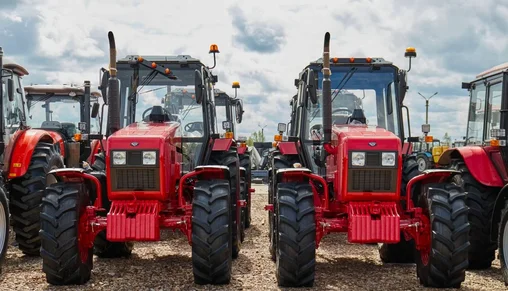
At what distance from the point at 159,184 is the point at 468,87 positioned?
4.72 meters

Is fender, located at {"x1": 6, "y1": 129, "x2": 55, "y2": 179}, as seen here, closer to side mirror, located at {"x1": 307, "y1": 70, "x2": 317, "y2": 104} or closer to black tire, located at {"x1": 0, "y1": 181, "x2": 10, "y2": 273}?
black tire, located at {"x1": 0, "y1": 181, "x2": 10, "y2": 273}

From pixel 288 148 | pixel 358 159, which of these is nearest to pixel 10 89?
pixel 288 148

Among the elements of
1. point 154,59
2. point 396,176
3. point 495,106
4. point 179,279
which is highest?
point 154,59

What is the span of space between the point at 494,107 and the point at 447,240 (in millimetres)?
2682

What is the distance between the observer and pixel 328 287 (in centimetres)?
669

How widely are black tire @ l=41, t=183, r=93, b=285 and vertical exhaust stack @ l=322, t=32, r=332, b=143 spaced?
2694 millimetres

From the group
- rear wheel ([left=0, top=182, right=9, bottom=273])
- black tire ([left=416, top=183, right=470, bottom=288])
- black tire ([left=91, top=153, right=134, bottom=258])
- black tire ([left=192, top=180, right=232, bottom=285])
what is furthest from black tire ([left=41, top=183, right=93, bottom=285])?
black tire ([left=416, top=183, right=470, bottom=288])

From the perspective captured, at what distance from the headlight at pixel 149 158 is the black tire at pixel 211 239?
2.02 feet

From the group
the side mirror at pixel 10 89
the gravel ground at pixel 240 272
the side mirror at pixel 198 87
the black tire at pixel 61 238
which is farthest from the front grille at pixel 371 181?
the side mirror at pixel 10 89

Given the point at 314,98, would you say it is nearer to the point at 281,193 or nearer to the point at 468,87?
the point at 281,193

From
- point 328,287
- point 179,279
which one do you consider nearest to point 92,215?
point 179,279

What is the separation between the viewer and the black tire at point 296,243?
6.43 m

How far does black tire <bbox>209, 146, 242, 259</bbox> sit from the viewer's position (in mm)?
8219

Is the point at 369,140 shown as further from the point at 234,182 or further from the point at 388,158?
the point at 234,182
